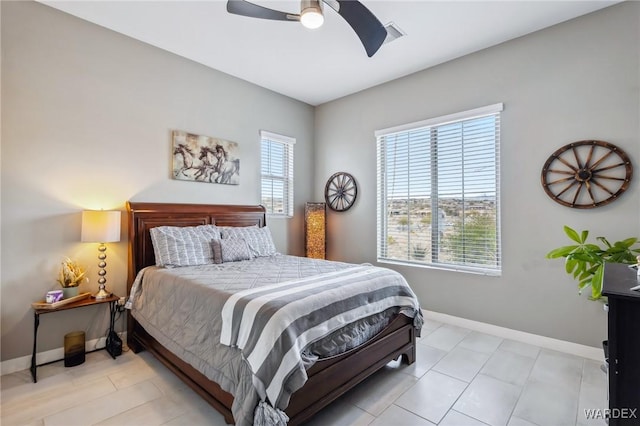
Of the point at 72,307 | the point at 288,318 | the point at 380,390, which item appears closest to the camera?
the point at 288,318

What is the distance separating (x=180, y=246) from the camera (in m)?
2.97

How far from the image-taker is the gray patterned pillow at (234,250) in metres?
3.20

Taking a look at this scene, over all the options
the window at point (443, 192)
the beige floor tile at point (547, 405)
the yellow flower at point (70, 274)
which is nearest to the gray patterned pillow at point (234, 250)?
the yellow flower at point (70, 274)

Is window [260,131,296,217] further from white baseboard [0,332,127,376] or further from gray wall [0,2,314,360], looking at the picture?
white baseboard [0,332,127,376]

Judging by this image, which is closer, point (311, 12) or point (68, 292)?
point (311, 12)

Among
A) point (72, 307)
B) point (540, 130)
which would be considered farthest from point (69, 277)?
point (540, 130)

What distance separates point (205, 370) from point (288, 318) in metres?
0.74

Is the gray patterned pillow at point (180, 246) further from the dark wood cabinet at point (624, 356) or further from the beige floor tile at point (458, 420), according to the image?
the dark wood cabinet at point (624, 356)

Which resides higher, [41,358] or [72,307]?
[72,307]

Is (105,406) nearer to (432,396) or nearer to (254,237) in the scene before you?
(254,237)

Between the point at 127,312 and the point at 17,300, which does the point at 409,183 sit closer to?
the point at 127,312

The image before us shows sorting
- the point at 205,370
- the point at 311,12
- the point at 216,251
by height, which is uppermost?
the point at 311,12

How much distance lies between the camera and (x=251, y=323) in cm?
168

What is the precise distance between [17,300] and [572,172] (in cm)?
503
